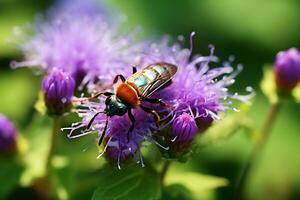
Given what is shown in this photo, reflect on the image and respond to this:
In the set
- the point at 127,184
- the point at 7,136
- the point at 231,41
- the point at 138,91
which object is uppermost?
the point at 231,41

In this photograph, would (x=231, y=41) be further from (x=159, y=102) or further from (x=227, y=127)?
(x=159, y=102)

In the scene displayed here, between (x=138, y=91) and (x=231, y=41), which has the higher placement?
(x=231, y=41)

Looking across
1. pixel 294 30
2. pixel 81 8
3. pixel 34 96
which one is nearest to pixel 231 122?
pixel 81 8

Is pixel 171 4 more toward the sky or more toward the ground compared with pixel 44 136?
more toward the sky

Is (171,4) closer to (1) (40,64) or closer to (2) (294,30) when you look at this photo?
(2) (294,30)

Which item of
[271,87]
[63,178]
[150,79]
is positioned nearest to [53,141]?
[63,178]

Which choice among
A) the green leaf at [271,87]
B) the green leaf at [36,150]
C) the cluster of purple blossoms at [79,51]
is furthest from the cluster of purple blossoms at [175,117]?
the green leaf at [36,150]

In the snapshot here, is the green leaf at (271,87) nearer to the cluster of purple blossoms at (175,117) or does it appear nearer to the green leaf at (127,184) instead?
the cluster of purple blossoms at (175,117)

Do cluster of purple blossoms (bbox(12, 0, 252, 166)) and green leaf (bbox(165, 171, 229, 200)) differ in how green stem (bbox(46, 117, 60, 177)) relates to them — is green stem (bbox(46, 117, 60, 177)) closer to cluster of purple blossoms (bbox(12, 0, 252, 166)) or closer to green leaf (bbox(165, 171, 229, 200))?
cluster of purple blossoms (bbox(12, 0, 252, 166))

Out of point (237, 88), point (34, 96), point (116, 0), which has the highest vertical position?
point (116, 0)
